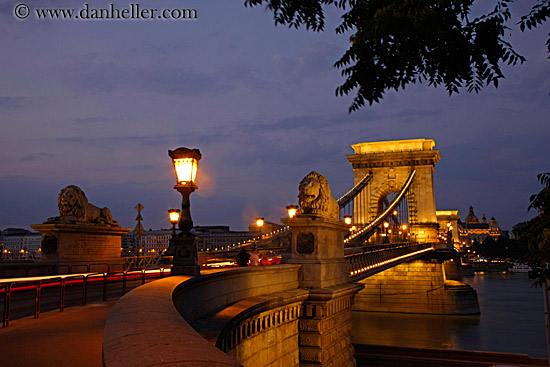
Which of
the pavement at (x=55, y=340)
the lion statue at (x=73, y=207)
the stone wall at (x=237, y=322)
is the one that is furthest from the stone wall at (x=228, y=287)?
the lion statue at (x=73, y=207)

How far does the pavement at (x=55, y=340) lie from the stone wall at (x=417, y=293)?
1468 inches

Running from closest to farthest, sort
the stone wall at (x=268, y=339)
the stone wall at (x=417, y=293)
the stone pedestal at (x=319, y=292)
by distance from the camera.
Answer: the stone wall at (x=268, y=339), the stone pedestal at (x=319, y=292), the stone wall at (x=417, y=293)

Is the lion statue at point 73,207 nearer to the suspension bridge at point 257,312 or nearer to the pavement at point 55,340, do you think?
the suspension bridge at point 257,312

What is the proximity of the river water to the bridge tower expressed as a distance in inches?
479

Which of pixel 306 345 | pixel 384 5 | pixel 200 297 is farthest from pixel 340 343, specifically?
pixel 384 5

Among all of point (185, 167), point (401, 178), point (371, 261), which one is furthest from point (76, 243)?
point (401, 178)

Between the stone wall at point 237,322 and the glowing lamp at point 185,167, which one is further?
the glowing lamp at point 185,167

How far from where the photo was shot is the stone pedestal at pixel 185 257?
28.4 feet

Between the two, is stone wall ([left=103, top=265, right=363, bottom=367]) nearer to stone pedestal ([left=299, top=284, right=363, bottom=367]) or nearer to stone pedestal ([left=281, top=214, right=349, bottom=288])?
stone pedestal ([left=299, top=284, right=363, bottom=367])

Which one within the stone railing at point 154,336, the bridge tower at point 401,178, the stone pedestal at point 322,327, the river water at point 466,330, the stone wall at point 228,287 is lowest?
the river water at point 466,330

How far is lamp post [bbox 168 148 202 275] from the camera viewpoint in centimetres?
874

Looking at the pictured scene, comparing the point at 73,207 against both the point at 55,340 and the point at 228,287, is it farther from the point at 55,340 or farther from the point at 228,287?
the point at 55,340

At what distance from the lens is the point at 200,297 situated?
7.79 m

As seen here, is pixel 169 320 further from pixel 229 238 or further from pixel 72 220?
pixel 229 238
